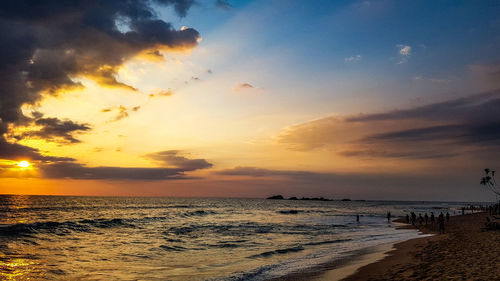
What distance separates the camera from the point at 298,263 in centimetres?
1869

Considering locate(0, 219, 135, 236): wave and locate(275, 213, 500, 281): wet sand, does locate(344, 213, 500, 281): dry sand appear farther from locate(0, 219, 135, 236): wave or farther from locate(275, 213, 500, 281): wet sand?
locate(0, 219, 135, 236): wave

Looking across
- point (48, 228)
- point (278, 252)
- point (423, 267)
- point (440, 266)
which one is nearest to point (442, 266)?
point (440, 266)

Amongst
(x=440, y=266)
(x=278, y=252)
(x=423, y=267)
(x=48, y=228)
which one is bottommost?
(x=48, y=228)

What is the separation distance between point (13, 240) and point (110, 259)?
14902mm

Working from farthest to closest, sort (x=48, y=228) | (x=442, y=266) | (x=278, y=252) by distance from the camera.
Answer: (x=48, y=228) < (x=278, y=252) < (x=442, y=266)

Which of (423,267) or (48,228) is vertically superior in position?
(423,267)

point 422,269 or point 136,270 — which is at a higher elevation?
point 422,269

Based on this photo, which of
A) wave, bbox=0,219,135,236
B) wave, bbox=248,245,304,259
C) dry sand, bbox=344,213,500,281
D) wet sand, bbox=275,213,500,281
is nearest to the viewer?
dry sand, bbox=344,213,500,281

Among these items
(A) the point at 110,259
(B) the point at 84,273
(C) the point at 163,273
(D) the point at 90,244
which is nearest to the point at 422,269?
(C) the point at 163,273

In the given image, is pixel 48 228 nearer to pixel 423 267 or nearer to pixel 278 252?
Answer: pixel 278 252

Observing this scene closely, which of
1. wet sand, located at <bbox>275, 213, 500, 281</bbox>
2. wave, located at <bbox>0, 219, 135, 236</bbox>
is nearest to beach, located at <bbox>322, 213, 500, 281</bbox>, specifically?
wet sand, located at <bbox>275, 213, 500, 281</bbox>

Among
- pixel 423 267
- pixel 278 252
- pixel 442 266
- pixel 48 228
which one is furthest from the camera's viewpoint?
pixel 48 228

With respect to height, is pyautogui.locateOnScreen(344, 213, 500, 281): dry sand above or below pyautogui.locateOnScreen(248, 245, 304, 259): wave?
above

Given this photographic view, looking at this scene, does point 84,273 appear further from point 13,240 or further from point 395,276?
point 13,240
